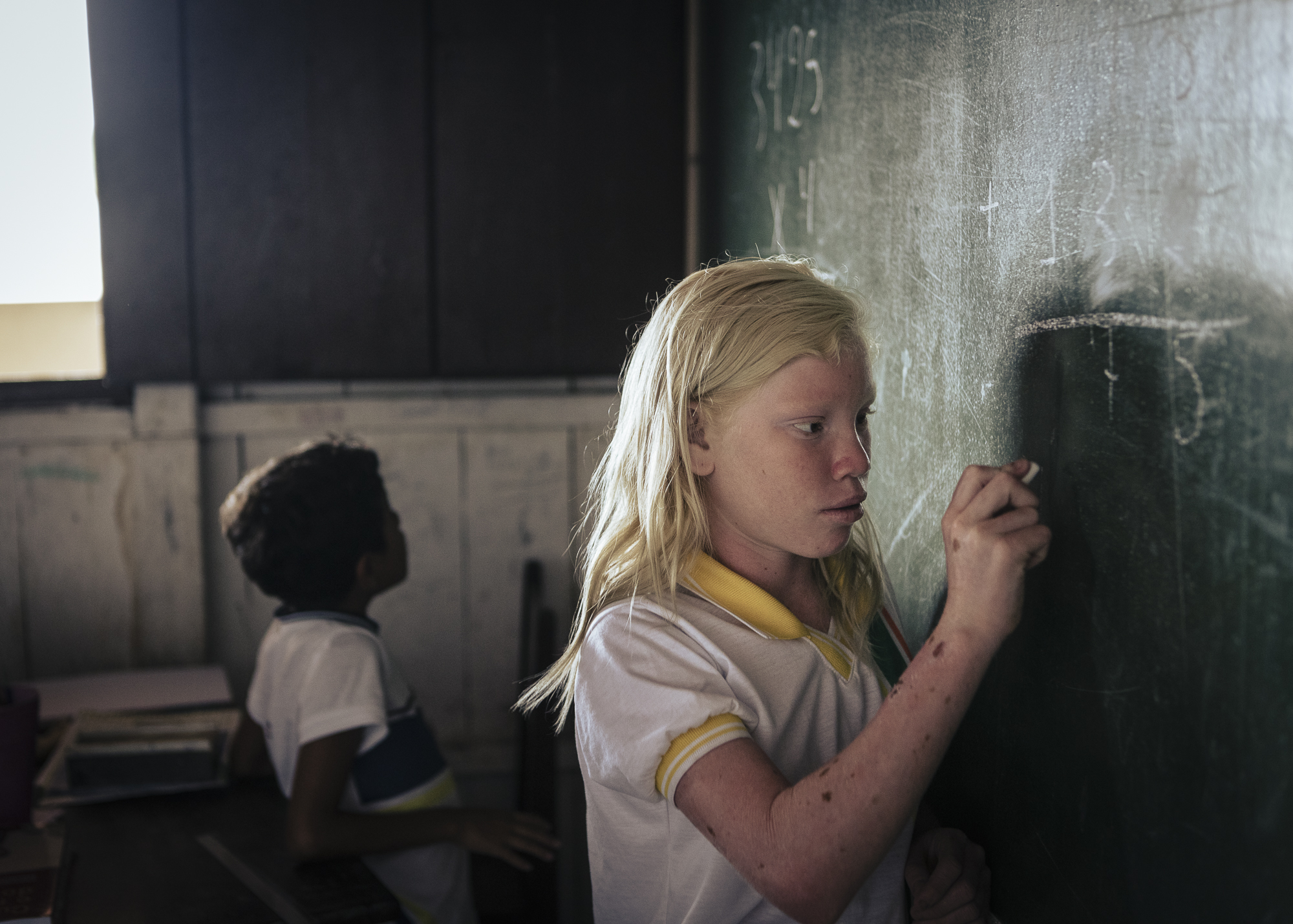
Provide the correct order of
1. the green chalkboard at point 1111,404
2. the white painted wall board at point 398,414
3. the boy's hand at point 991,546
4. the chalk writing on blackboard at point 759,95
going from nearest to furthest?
the green chalkboard at point 1111,404, the boy's hand at point 991,546, the chalk writing on blackboard at point 759,95, the white painted wall board at point 398,414

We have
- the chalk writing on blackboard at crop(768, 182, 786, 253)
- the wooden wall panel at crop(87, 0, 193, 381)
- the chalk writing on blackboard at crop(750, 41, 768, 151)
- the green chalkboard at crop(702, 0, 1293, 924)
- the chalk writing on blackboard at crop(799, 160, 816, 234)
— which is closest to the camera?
the green chalkboard at crop(702, 0, 1293, 924)

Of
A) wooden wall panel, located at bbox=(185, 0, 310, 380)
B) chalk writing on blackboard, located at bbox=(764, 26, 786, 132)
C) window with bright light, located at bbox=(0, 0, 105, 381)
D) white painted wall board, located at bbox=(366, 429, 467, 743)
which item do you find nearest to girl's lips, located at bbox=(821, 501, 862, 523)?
chalk writing on blackboard, located at bbox=(764, 26, 786, 132)

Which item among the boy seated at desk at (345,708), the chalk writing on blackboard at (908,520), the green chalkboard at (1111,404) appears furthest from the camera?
the boy seated at desk at (345,708)

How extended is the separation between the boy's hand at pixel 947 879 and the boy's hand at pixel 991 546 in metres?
0.37

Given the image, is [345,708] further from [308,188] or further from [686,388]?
[308,188]

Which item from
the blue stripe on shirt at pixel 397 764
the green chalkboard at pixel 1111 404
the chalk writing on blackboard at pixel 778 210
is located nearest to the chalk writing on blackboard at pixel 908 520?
the green chalkboard at pixel 1111 404

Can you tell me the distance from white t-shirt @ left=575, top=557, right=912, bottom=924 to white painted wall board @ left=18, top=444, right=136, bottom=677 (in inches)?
70.2

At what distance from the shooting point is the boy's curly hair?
162 centimetres

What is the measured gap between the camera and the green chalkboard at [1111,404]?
2.12 ft

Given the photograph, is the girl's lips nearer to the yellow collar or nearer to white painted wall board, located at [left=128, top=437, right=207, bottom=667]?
the yellow collar

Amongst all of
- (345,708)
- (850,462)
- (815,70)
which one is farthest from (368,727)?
(815,70)

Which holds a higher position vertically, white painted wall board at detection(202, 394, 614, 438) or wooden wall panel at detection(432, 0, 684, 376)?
wooden wall panel at detection(432, 0, 684, 376)

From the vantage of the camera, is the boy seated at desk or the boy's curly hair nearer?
the boy seated at desk

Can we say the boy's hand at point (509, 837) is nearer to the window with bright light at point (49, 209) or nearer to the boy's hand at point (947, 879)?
the boy's hand at point (947, 879)
